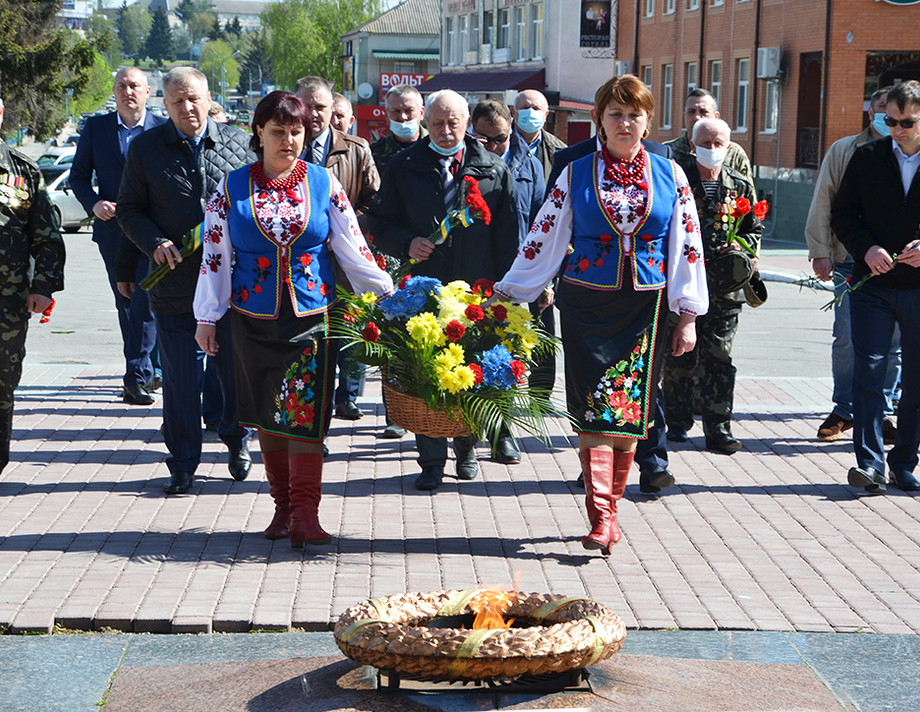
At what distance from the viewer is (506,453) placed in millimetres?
7766

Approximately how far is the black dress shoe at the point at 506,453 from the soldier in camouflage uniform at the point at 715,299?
109cm

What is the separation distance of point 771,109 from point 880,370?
27.1m

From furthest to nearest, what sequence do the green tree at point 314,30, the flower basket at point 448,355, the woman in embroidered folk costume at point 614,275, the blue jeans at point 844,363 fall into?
1. the green tree at point 314,30
2. the blue jeans at point 844,363
3. the woman in embroidered folk costume at point 614,275
4. the flower basket at point 448,355

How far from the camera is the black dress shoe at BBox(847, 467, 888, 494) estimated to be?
698cm

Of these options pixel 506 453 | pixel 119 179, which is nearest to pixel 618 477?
pixel 506 453

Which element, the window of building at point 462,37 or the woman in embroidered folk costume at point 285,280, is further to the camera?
the window of building at point 462,37

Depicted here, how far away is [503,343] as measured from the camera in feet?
18.4

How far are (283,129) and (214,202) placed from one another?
1.55 ft

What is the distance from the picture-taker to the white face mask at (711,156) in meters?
7.30

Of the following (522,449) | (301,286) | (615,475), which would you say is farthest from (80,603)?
(522,449)

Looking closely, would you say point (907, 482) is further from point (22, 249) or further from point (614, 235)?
point (22, 249)

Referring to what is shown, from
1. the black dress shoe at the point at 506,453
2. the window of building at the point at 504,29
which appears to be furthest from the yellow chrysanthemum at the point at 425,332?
the window of building at the point at 504,29

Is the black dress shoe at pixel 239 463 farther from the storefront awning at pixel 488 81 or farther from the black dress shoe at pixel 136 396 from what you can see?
the storefront awning at pixel 488 81

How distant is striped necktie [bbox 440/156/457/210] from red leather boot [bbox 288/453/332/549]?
6.25 ft
